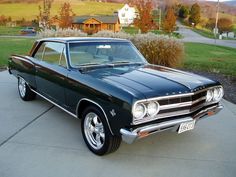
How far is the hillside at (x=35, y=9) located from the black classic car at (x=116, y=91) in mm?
67075

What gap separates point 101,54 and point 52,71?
876 millimetres

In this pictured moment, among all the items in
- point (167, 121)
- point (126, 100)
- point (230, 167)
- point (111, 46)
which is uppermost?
point (111, 46)

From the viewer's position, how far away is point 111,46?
16.1 ft

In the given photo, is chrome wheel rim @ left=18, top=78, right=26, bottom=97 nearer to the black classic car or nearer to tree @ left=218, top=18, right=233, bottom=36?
the black classic car

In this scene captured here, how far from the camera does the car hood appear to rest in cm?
348

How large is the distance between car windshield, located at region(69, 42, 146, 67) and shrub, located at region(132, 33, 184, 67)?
18.1 ft

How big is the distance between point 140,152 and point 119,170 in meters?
0.57

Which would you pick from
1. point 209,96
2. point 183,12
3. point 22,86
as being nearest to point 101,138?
point 209,96

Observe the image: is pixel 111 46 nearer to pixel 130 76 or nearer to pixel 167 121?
pixel 130 76

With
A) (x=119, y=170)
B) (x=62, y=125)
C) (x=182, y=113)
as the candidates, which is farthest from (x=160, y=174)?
(x=62, y=125)

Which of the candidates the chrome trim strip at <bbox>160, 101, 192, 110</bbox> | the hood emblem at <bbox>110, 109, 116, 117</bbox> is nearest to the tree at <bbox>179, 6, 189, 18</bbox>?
the chrome trim strip at <bbox>160, 101, 192, 110</bbox>

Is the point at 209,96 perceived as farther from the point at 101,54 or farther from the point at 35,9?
the point at 35,9

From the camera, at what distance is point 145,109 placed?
331 cm

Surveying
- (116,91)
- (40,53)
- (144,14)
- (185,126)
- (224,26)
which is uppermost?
(144,14)
